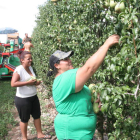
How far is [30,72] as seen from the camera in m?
3.35

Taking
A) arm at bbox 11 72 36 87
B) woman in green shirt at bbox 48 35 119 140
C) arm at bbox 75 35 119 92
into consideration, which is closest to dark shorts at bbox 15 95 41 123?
arm at bbox 11 72 36 87

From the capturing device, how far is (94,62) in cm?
142

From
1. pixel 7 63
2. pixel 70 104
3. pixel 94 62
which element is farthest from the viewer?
pixel 7 63

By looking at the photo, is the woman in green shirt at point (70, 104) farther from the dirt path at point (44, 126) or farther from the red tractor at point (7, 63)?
the red tractor at point (7, 63)

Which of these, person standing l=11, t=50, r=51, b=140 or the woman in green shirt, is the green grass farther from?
the woman in green shirt

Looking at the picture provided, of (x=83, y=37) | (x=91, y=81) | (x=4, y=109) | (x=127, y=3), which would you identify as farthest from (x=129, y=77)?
(x=4, y=109)

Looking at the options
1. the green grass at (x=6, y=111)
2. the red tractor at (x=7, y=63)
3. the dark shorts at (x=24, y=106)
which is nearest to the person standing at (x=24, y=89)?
the dark shorts at (x=24, y=106)

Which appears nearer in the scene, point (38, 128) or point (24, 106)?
point (24, 106)

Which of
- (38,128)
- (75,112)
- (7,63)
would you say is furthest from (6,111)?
(7,63)

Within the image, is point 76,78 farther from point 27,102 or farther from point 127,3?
point 27,102

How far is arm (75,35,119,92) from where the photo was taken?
52.9 inches

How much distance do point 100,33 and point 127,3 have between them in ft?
3.59

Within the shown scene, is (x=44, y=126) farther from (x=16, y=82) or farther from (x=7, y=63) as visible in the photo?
(x=7, y=63)

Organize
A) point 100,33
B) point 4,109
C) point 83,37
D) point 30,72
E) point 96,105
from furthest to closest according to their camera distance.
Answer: point 4,109 → point 30,72 → point 100,33 → point 83,37 → point 96,105
